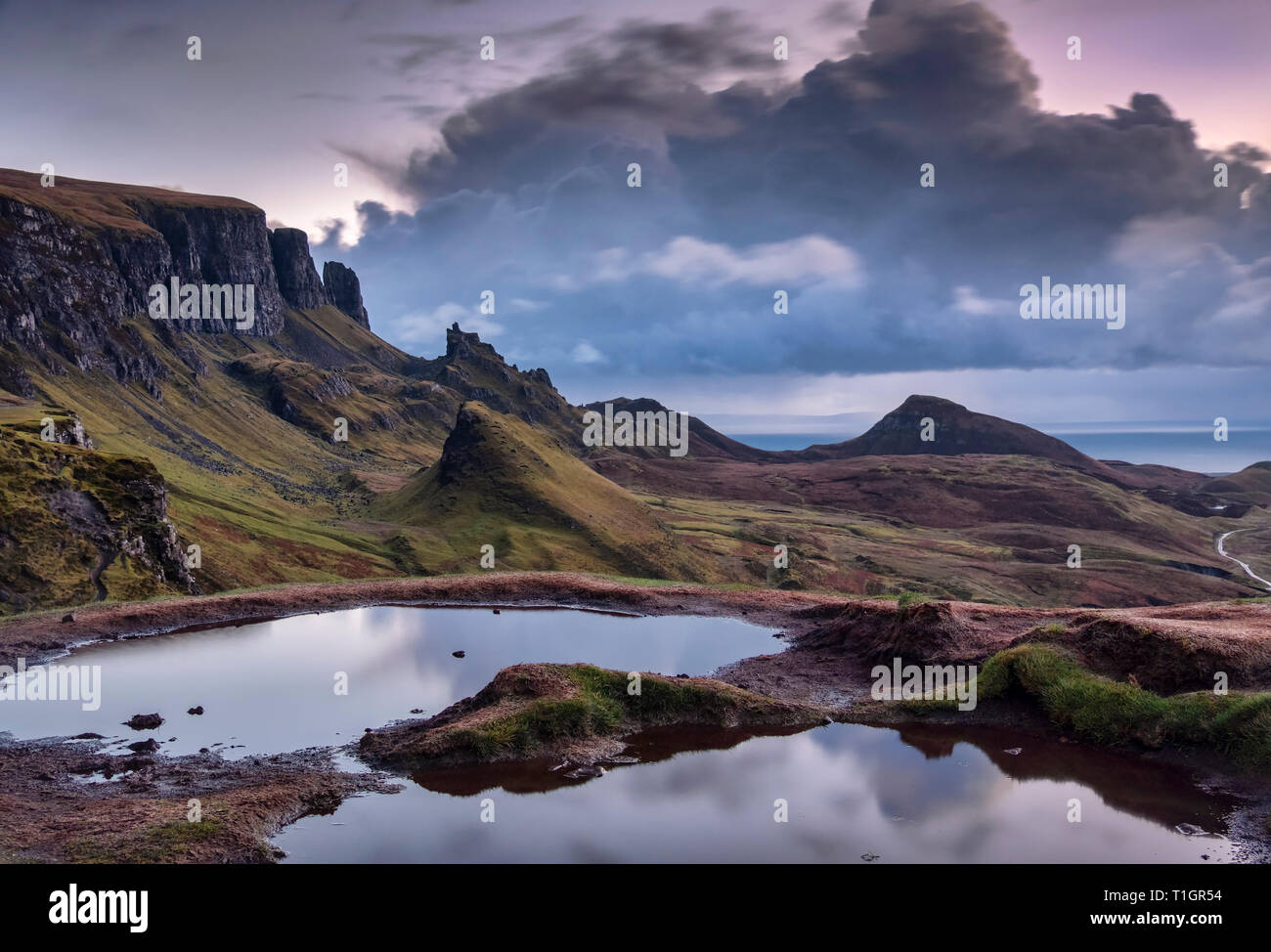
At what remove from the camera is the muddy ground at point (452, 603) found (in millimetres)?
19359

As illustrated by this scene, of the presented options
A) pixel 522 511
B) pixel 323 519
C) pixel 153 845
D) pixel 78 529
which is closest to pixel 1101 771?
pixel 153 845

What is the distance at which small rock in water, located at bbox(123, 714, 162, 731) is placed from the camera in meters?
26.9

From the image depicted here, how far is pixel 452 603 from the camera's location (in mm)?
47656

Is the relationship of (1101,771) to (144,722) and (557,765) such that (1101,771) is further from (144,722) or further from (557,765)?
(144,722)

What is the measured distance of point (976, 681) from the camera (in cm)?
3050

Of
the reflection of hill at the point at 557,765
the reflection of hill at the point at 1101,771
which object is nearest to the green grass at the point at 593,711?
the reflection of hill at the point at 557,765

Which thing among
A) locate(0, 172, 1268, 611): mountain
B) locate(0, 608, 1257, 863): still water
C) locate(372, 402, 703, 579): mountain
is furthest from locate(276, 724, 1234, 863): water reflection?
locate(372, 402, 703, 579): mountain

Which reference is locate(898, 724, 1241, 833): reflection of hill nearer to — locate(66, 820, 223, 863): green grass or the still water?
the still water

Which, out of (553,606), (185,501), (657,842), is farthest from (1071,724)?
(185,501)

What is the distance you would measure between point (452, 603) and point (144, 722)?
2133 cm

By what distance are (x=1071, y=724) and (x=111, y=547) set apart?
58.4 meters

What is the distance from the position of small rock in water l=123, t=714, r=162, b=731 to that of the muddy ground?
5.96 ft

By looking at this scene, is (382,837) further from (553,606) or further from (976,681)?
(553,606)

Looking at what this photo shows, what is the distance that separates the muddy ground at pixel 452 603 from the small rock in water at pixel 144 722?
1815 millimetres
